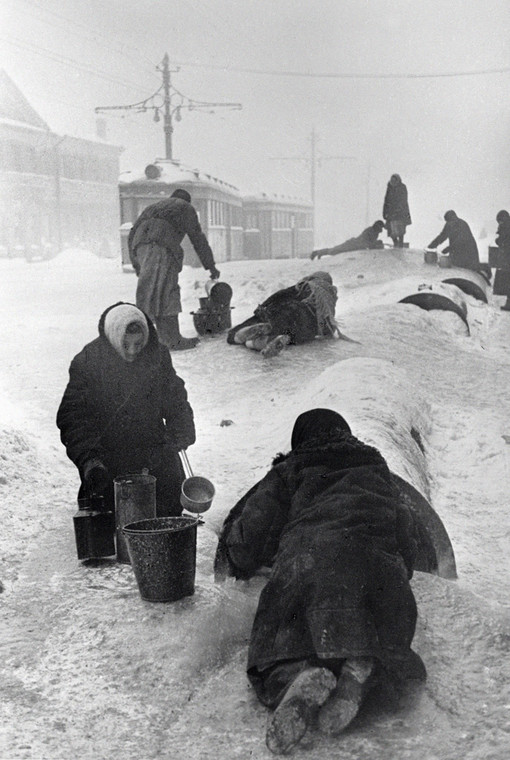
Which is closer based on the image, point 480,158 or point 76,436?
point 76,436

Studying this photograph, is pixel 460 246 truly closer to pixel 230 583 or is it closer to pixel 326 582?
pixel 230 583

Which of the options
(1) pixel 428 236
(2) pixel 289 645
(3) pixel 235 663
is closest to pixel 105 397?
(3) pixel 235 663

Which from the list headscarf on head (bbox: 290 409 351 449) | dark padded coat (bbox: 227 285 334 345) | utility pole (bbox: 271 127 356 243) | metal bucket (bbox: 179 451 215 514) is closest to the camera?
headscarf on head (bbox: 290 409 351 449)

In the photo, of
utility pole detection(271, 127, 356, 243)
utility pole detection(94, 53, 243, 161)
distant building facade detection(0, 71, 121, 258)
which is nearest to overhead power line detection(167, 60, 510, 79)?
utility pole detection(94, 53, 243, 161)

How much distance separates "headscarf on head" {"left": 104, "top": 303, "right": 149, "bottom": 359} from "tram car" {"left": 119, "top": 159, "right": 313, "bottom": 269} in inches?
566

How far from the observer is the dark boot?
9086mm

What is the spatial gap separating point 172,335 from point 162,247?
0.96 metres

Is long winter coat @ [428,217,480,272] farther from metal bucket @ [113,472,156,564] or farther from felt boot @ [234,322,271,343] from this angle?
metal bucket @ [113,472,156,564]

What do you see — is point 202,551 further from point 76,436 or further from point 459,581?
point 459,581

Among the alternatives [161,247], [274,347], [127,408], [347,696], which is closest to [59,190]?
[161,247]

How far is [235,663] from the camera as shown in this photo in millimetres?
3068

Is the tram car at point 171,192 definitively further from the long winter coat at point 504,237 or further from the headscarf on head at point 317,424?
the headscarf on head at point 317,424

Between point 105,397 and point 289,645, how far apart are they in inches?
73.3

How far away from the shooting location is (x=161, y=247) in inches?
348
